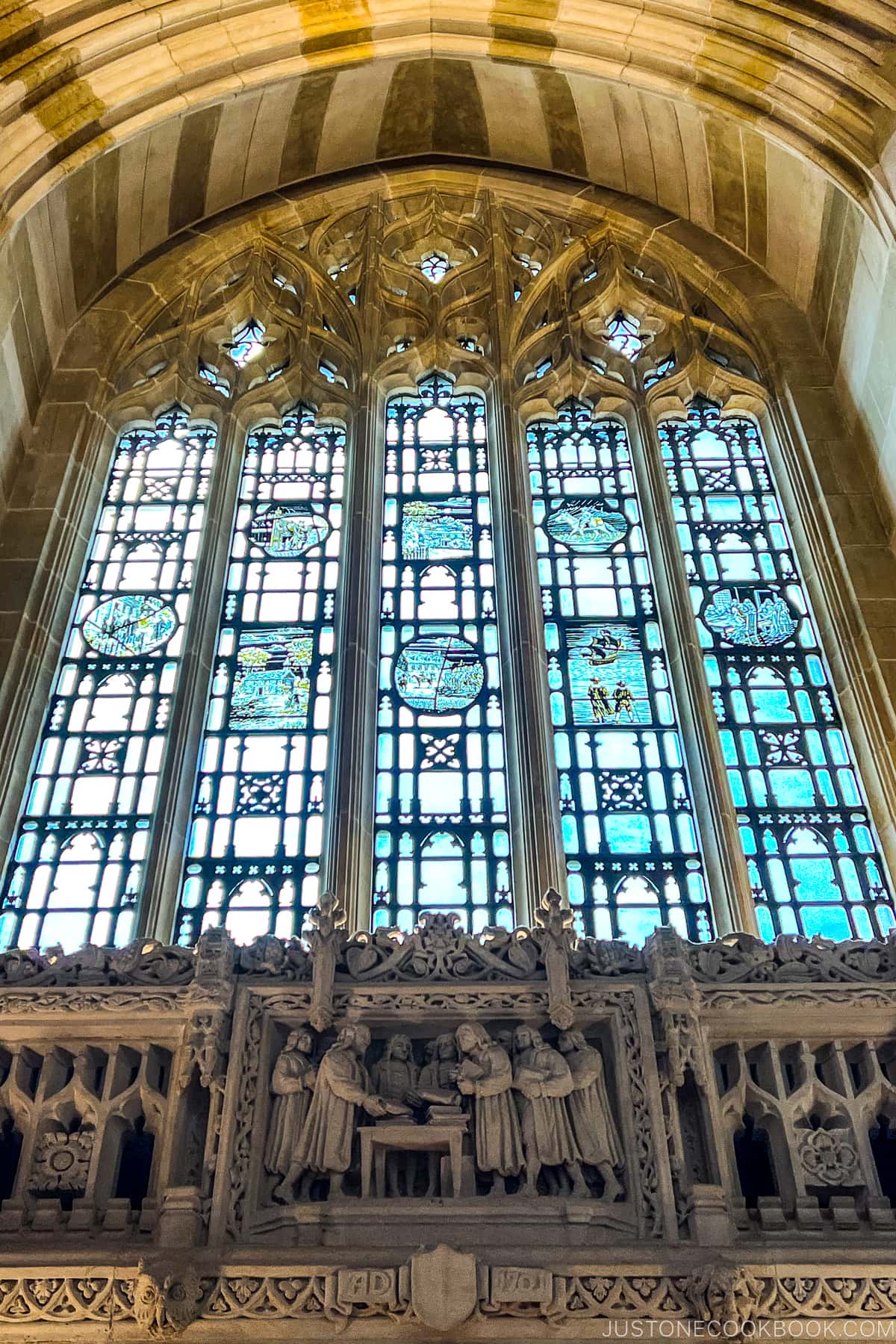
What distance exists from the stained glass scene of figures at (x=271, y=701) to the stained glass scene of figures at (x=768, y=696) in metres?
2.71

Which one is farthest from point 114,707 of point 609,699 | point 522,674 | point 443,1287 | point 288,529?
point 443,1287

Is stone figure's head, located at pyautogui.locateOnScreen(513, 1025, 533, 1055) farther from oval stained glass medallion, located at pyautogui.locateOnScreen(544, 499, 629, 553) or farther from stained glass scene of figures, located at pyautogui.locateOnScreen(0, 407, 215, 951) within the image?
oval stained glass medallion, located at pyautogui.locateOnScreen(544, 499, 629, 553)

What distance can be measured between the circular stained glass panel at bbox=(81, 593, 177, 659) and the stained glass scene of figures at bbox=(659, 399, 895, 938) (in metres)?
3.86

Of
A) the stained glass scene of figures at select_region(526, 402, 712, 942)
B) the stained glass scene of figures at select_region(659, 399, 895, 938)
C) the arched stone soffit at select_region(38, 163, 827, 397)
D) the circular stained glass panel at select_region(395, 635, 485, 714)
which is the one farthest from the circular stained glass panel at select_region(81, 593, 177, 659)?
the stained glass scene of figures at select_region(659, 399, 895, 938)

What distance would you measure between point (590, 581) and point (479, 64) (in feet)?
18.8

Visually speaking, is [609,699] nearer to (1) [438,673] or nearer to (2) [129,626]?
(1) [438,673]

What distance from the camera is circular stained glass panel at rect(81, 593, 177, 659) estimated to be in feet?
30.8

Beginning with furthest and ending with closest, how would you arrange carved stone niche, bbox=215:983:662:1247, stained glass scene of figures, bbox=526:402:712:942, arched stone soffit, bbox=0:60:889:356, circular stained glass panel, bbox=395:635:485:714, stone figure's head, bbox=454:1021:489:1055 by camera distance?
arched stone soffit, bbox=0:60:889:356, circular stained glass panel, bbox=395:635:485:714, stained glass scene of figures, bbox=526:402:712:942, stone figure's head, bbox=454:1021:489:1055, carved stone niche, bbox=215:983:662:1247

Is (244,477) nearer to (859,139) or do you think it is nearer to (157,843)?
(157,843)

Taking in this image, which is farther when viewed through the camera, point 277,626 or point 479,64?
point 479,64

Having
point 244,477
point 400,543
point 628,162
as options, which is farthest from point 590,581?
point 628,162

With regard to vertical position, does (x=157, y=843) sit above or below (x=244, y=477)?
below

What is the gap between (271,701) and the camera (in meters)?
8.99

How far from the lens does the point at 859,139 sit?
9.34 metres
